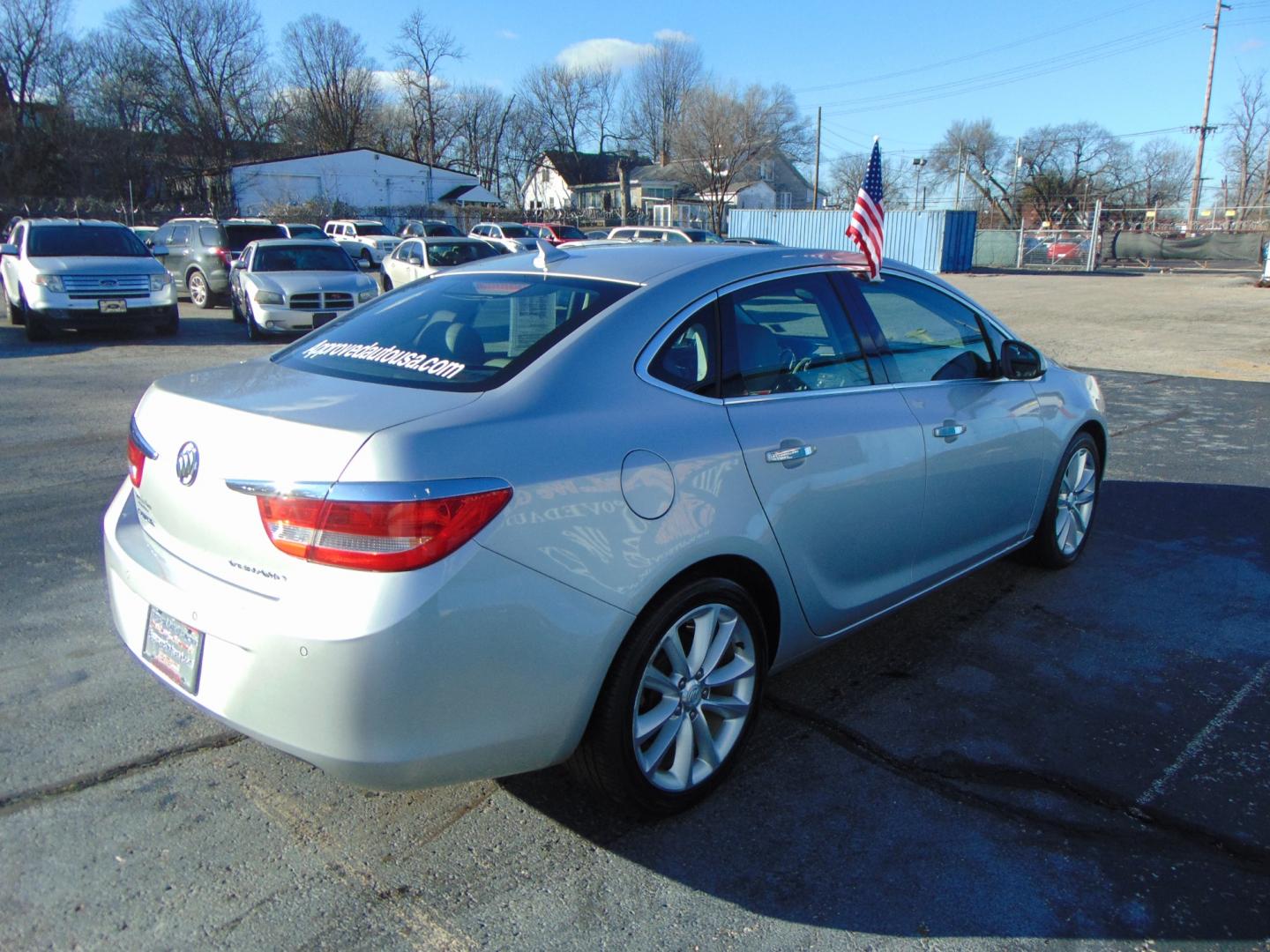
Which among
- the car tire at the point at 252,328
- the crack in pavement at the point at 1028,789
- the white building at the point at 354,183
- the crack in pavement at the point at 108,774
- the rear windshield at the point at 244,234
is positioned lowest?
the crack in pavement at the point at 1028,789

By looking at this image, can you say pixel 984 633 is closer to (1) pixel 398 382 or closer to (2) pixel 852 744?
(2) pixel 852 744

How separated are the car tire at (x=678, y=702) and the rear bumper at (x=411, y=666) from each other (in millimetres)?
109

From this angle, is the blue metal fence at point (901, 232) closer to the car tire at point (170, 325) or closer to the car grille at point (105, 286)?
the car tire at point (170, 325)

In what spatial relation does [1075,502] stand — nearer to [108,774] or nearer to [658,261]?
[658,261]

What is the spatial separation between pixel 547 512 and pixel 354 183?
193ft

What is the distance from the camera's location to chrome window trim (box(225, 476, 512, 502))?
7.23 feet

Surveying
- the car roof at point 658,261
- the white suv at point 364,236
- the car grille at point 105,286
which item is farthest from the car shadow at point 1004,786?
the white suv at point 364,236

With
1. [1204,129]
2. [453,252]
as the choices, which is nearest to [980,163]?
[1204,129]

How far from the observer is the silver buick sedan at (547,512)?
2242 millimetres

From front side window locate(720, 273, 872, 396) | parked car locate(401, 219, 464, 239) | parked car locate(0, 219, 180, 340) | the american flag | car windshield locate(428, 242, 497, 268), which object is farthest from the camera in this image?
parked car locate(401, 219, 464, 239)

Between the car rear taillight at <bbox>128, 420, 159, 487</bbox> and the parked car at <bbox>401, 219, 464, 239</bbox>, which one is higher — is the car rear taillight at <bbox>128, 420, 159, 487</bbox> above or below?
below

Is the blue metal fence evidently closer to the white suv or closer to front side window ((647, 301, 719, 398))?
the white suv

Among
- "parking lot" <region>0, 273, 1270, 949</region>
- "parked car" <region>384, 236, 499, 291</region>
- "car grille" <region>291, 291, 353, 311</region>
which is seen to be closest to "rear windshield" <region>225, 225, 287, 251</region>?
"parked car" <region>384, 236, 499, 291</region>

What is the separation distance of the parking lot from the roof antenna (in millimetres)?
1797
